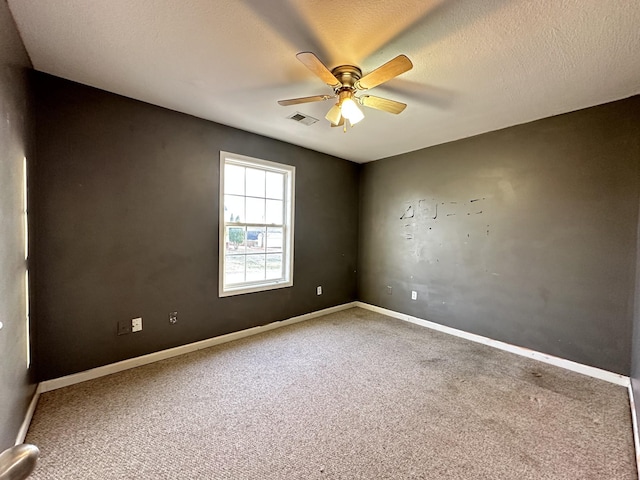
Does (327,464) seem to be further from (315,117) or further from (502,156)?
(502,156)

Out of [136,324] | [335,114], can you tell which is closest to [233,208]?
[136,324]

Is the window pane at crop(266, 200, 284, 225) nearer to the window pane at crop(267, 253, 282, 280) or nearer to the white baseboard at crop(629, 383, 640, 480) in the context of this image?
the window pane at crop(267, 253, 282, 280)

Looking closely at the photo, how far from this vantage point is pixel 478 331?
11.1ft

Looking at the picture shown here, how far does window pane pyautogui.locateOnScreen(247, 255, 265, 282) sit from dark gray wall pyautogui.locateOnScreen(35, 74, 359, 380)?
0.79 ft

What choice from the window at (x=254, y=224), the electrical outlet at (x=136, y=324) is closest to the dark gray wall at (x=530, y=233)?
the window at (x=254, y=224)

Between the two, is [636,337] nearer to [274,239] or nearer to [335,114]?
[335,114]

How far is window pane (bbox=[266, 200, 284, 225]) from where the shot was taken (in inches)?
146

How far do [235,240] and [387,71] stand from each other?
2414 mm

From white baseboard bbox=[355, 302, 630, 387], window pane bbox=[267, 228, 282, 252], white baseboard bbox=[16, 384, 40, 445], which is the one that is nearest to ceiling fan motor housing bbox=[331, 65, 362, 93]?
window pane bbox=[267, 228, 282, 252]

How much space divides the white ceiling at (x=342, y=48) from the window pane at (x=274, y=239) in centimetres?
150

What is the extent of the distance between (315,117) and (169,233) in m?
1.87

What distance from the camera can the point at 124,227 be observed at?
2.58m

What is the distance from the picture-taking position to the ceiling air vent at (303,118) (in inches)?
112

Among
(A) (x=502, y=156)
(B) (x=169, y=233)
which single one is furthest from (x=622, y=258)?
(B) (x=169, y=233)
